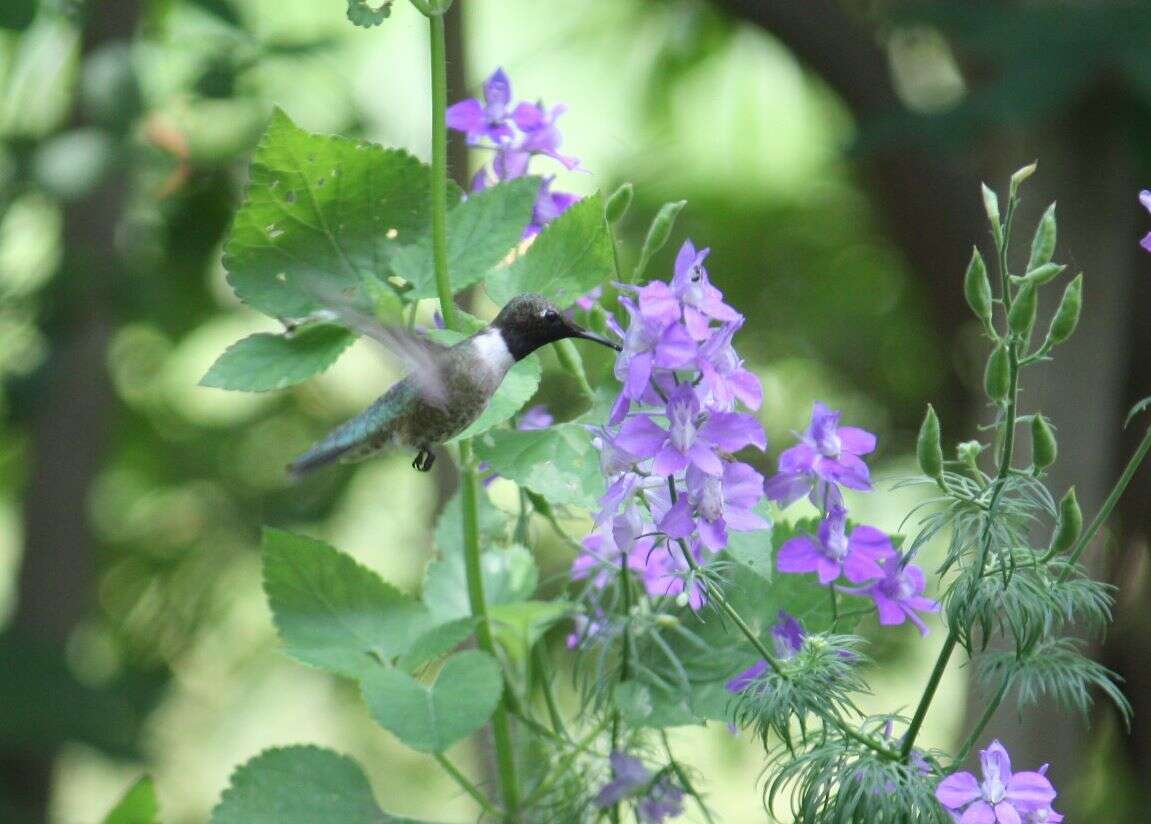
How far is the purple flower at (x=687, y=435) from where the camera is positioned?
65 centimetres

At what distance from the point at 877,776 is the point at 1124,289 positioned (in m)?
1.36

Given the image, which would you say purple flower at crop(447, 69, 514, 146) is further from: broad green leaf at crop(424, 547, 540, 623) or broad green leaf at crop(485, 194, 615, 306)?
broad green leaf at crop(424, 547, 540, 623)

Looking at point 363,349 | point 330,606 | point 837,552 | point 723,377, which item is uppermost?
point 723,377

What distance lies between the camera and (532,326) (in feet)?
2.57

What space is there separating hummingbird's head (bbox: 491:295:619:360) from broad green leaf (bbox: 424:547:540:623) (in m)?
0.14

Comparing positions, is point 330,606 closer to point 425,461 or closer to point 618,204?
point 425,461

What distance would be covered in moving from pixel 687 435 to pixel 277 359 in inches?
9.8

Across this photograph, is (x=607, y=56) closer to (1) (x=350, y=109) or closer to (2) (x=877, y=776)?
(1) (x=350, y=109)

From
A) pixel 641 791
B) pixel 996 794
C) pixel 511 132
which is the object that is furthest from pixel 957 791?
pixel 511 132

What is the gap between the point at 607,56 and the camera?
2.65 metres

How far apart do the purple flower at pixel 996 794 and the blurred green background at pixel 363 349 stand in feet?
2.48

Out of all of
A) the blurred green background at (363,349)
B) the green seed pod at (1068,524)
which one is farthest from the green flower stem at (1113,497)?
the blurred green background at (363,349)

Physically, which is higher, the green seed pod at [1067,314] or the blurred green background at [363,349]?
the green seed pod at [1067,314]

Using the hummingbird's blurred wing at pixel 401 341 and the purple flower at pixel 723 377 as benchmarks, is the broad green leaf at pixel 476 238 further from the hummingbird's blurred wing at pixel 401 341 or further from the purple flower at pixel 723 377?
the purple flower at pixel 723 377
